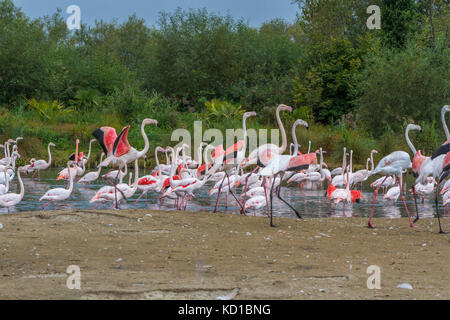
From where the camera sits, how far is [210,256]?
19.5 ft

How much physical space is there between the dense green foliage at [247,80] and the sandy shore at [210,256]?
13.3m

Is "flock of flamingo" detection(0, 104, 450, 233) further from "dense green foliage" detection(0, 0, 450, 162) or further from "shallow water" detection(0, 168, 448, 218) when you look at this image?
"dense green foliage" detection(0, 0, 450, 162)

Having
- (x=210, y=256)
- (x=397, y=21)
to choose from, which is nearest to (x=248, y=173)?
(x=210, y=256)

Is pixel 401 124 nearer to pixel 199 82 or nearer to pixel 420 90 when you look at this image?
pixel 420 90

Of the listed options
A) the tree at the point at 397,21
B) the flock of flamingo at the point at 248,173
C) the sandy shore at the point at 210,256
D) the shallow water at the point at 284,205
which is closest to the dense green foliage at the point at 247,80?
the tree at the point at 397,21

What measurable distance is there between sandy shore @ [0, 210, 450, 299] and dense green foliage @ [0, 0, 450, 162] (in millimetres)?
13255

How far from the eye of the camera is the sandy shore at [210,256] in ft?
15.0

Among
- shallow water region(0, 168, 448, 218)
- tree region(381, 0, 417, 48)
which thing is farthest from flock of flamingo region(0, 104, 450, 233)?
tree region(381, 0, 417, 48)

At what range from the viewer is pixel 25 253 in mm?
5816

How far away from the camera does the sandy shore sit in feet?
15.0

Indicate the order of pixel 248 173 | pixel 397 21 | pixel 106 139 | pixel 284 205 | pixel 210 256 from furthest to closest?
pixel 397 21 → pixel 284 205 → pixel 248 173 → pixel 106 139 → pixel 210 256

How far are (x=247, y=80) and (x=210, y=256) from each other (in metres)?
28.4

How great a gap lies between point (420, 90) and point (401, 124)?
1.42 m

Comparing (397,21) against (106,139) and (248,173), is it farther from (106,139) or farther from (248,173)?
(106,139)
